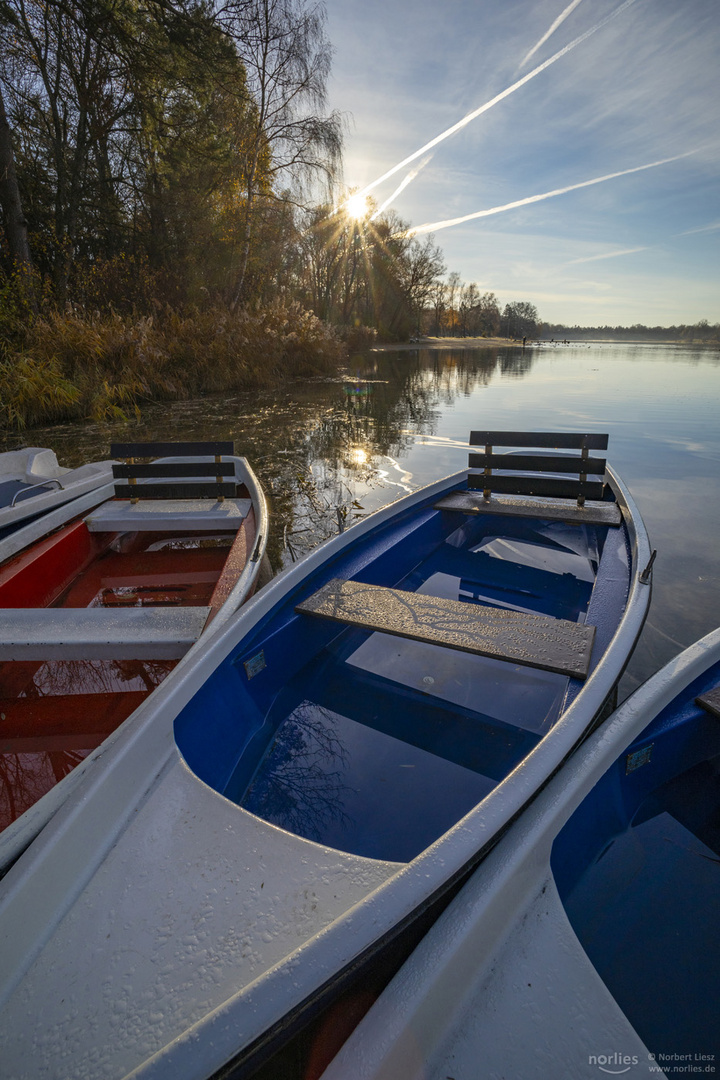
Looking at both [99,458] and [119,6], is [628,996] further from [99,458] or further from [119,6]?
[119,6]

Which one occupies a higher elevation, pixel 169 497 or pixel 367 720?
pixel 169 497

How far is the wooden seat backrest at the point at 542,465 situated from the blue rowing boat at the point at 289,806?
3.33ft

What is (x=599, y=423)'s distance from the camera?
10773 mm

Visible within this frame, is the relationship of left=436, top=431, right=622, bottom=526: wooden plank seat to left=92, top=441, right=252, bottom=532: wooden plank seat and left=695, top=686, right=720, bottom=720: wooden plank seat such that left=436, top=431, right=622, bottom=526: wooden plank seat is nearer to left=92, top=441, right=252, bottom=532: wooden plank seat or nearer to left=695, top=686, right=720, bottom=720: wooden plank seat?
Answer: left=92, top=441, right=252, bottom=532: wooden plank seat

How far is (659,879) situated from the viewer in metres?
1.47

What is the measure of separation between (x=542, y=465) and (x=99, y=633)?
11.5 ft

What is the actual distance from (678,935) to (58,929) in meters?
1.56

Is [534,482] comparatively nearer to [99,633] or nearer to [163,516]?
[163,516]

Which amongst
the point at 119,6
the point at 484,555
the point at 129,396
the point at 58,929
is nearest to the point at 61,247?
the point at 119,6

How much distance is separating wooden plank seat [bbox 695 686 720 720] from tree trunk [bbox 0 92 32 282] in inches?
510

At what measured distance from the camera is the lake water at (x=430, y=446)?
406cm

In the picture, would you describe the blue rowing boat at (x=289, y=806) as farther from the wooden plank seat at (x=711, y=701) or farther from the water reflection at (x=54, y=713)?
the water reflection at (x=54, y=713)

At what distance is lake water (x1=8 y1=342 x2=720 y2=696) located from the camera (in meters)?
4.06

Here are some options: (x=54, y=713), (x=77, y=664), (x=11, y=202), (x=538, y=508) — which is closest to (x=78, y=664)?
(x=77, y=664)
